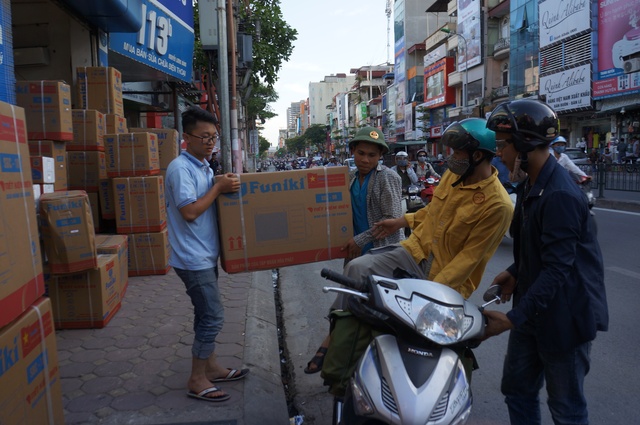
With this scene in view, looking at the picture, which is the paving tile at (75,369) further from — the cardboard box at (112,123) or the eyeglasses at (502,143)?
the cardboard box at (112,123)

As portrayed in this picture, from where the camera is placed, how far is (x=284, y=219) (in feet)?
9.95

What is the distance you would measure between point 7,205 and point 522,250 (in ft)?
7.20

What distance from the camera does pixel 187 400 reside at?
10.8 feet

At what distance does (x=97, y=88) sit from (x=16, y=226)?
17.2ft

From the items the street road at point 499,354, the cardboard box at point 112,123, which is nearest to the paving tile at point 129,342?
the street road at point 499,354

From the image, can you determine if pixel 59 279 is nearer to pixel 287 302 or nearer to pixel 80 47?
A: pixel 287 302

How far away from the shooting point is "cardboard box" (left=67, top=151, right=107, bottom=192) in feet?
21.9

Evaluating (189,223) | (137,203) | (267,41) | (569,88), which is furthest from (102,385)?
(569,88)

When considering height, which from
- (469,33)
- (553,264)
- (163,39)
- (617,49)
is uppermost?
(469,33)

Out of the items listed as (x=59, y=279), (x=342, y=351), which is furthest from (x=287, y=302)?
(x=342, y=351)

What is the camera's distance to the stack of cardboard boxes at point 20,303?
198 centimetres

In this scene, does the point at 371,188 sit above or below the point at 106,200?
above

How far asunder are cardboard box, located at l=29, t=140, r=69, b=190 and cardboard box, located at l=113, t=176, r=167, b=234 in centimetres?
97

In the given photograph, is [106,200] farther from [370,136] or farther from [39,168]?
[370,136]
